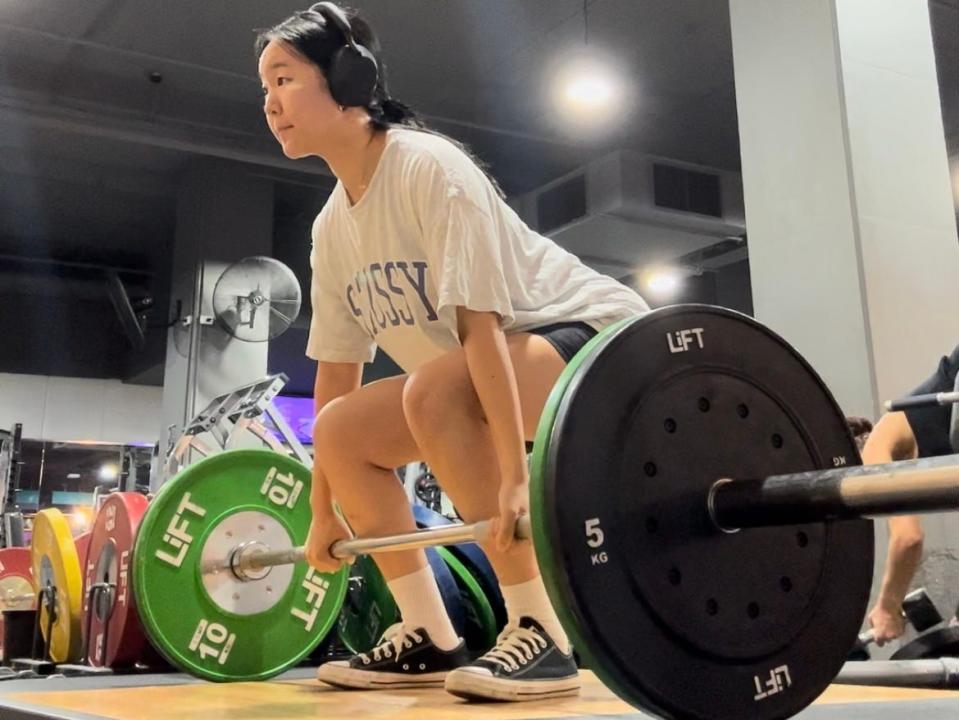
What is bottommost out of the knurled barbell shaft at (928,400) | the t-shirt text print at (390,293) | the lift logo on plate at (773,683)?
the lift logo on plate at (773,683)

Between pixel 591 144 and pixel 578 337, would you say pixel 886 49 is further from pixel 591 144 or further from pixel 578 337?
pixel 591 144

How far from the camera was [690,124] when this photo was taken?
554 cm

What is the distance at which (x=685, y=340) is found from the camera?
0.88 m

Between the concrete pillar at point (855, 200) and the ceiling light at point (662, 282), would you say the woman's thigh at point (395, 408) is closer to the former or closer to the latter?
the concrete pillar at point (855, 200)

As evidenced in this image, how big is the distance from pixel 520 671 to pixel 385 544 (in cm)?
27

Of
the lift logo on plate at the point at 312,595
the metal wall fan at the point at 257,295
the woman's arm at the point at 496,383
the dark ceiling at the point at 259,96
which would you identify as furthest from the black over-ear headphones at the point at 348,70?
the metal wall fan at the point at 257,295

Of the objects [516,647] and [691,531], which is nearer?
[691,531]

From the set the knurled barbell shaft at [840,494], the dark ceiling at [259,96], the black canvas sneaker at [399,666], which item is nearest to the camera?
the knurled barbell shaft at [840,494]

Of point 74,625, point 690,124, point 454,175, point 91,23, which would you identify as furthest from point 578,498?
point 690,124

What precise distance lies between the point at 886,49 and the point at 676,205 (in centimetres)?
334

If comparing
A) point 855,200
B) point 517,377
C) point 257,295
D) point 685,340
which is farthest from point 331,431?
point 257,295

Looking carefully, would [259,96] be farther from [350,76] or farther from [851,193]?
[350,76]

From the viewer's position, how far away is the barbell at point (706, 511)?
78 cm

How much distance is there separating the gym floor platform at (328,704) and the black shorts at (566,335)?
19.5 inches
